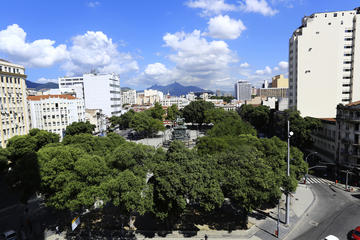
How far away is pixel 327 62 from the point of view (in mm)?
64188

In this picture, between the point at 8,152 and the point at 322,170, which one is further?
the point at 322,170

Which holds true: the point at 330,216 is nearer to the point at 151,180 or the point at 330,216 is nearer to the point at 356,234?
the point at 356,234

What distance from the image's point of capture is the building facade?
7500 cm

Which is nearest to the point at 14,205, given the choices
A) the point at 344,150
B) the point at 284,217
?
the point at 284,217

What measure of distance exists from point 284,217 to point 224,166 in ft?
39.7

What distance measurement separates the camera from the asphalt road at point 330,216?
26.5m

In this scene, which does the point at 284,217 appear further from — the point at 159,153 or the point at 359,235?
the point at 159,153

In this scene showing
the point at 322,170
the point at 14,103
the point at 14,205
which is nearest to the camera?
the point at 14,205

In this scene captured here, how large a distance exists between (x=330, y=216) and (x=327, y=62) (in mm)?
50407

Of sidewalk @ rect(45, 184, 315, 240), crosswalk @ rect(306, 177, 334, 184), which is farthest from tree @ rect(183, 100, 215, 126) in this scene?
sidewalk @ rect(45, 184, 315, 240)

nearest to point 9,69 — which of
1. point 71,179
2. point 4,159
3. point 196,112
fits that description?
point 4,159

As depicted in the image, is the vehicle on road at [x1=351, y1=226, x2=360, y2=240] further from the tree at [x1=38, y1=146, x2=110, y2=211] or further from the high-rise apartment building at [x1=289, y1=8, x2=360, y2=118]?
the high-rise apartment building at [x1=289, y1=8, x2=360, y2=118]

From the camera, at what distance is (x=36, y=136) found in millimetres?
53750

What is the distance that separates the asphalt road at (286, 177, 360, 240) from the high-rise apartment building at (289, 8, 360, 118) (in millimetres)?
34287
